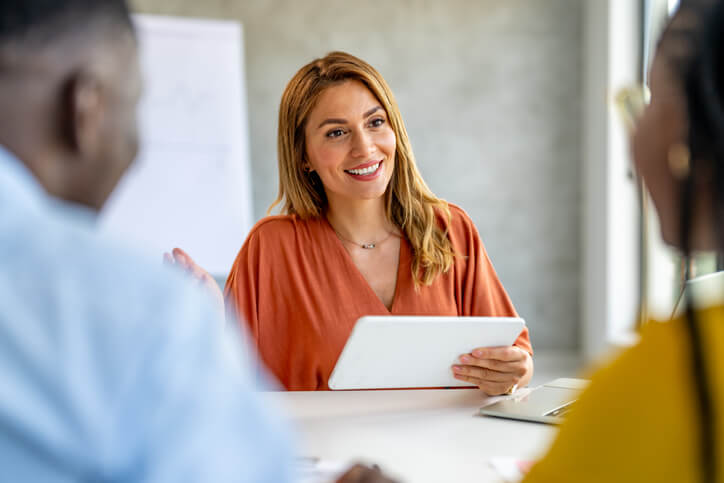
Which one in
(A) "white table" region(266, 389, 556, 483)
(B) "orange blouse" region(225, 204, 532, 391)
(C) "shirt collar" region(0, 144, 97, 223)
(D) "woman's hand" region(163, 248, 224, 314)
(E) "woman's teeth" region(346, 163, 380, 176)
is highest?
(E) "woman's teeth" region(346, 163, 380, 176)

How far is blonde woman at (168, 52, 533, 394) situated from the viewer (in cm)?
180

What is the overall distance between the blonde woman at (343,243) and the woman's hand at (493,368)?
0.29 meters

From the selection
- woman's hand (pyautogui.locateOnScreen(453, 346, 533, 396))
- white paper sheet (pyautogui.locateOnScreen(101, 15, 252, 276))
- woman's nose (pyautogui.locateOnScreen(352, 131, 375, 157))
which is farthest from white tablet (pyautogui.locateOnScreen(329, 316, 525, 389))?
white paper sheet (pyautogui.locateOnScreen(101, 15, 252, 276))

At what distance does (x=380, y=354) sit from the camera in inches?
53.0

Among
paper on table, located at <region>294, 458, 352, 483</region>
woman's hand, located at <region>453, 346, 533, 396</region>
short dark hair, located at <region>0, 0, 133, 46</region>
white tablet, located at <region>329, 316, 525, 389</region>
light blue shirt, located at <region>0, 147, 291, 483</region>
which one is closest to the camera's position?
light blue shirt, located at <region>0, 147, 291, 483</region>

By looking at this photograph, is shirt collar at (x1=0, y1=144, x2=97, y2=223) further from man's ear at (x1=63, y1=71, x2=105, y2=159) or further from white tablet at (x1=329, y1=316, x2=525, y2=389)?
white tablet at (x1=329, y1=316, x2=525, y2=389)

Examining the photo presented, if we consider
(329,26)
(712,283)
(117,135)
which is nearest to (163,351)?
(117,135)

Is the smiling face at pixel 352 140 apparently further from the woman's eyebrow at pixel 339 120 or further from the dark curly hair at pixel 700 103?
the dark curly hair at pixel 700 103

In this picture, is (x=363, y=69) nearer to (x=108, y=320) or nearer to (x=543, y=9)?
(x=108, y=320)

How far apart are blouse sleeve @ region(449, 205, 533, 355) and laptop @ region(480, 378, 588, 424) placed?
0.34m

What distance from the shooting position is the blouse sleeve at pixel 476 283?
6.08 ft

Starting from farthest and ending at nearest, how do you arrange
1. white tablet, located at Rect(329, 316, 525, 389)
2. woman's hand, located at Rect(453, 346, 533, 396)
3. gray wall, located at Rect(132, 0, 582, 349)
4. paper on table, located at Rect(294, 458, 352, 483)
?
gray wall, located at Rect(132, 0, 582, 349), woman's hand, located at Rect(453, 346, 533, 396), white tablet, located at Rect(329, 316, 525, 389), paper on table, located at Rect(294, 458, 352, 483)

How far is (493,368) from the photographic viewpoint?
1.42 m

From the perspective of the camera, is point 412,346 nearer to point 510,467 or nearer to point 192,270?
point 510,467
